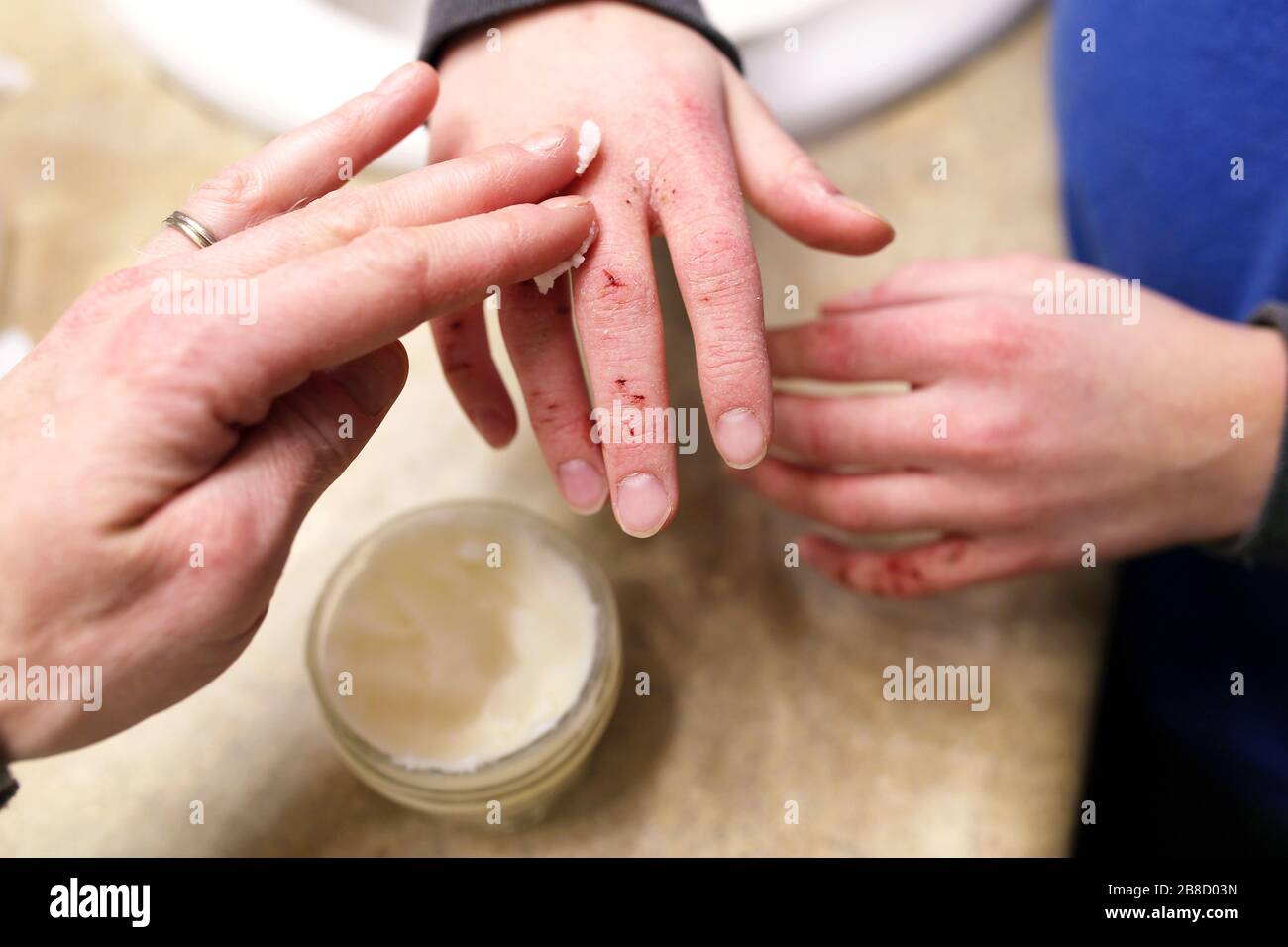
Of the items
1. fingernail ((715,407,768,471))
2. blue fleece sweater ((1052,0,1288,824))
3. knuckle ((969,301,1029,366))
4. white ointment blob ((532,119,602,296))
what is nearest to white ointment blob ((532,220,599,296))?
white ointment blob ((532,119,602,296))

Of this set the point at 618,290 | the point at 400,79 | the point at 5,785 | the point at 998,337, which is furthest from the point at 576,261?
the point at 5,785

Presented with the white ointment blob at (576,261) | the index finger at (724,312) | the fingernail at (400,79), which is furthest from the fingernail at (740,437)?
the fingernail at (400,79)

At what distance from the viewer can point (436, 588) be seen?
1.72 ft

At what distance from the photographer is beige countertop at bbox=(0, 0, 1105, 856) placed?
511 millimetres

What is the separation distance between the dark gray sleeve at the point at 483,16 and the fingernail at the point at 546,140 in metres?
0.13

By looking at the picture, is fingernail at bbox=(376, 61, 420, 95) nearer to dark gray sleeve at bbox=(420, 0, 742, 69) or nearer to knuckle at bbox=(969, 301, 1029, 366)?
dark gray sleeve at bbox=(420, 0, 742, 69)

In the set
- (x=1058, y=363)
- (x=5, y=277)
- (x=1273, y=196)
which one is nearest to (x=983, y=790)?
(x=1058, y=363)

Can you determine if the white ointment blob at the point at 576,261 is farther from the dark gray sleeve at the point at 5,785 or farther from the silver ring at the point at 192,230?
the dark gray sleeve at the point at 5,785

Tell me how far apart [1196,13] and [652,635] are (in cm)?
46

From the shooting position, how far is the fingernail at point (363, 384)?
16.3 inches

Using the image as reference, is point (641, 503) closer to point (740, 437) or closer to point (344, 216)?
point (740, 437)

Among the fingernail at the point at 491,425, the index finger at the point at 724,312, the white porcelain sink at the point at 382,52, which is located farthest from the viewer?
the white porcelain sink at the point at 382,52

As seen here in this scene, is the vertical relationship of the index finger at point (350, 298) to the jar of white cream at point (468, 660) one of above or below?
above
